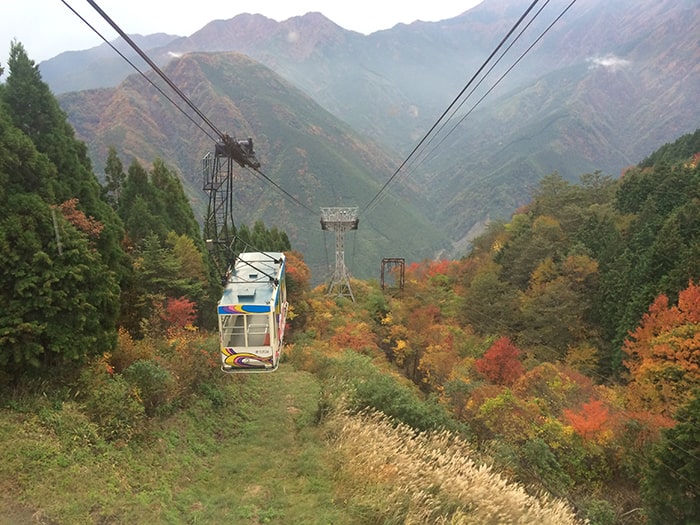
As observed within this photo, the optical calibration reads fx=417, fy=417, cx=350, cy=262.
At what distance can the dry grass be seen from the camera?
701cm

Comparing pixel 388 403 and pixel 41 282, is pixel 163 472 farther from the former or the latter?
pixel 388 403

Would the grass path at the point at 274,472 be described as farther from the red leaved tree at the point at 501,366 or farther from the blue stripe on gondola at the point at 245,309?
the red leaved tree at the point at 501,366

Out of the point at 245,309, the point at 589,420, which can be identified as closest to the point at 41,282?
the point at 245,309

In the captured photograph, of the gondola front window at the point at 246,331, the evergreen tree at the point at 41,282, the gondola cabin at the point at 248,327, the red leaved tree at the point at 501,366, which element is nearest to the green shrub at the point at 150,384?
the evergreen tree at the point at 41,282

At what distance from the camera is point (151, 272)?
16.1 m

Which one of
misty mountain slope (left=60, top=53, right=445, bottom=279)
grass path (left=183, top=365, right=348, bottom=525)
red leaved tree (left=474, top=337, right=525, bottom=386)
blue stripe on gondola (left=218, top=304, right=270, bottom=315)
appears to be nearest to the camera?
grass path (left=183, top=365, right=348, bottom=525)

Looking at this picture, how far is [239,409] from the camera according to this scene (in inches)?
496

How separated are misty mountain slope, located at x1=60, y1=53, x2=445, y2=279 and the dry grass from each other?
307ft

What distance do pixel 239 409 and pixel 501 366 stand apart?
16.7m

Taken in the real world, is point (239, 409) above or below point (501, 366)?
above


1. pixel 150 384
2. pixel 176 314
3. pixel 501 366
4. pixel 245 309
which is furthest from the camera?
pixel 501 366

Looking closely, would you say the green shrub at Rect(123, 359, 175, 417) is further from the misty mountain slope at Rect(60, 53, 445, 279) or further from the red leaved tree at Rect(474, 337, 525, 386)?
the misty mountain slope at Rect(60, 53, 445, 279)

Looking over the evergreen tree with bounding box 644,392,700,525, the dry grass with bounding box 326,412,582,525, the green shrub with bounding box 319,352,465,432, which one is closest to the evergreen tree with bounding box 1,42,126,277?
the green shrub with bounding box 319,352,465,432

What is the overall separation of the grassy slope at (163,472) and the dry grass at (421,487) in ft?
1.87
